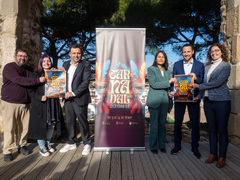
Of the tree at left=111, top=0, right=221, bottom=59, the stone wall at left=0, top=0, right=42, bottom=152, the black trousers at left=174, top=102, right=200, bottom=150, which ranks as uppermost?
the tree at left=111, top=0, right=221, bottom=59

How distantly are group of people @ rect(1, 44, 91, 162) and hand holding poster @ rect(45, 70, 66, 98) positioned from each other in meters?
0.08

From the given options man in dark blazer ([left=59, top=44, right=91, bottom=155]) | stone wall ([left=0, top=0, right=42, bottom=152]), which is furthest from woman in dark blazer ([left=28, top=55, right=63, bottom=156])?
stone wall ([left=0, top=0, right=42, bottom=152])

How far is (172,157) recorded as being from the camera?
2.70 m

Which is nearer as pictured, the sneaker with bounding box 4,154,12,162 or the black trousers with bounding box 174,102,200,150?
the sneaker with bounding box 4,154,12,162

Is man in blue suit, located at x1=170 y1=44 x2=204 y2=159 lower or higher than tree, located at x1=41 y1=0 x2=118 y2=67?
lower

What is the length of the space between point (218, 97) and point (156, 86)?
849 millimetres

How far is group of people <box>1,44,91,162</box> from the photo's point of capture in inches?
101

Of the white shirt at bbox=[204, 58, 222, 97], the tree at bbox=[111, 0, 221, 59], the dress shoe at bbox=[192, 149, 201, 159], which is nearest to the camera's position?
the white shirt at bbox=[204, 58, 222, 97]

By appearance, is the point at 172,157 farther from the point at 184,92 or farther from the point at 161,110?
the point at 184,92

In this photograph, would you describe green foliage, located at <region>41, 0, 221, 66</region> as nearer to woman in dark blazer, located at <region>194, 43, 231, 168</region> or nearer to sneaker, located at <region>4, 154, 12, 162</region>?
woman in dark blazer, located at <region>194, 43, 231, 168</region>

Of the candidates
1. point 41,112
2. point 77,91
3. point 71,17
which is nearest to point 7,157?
point 41,112

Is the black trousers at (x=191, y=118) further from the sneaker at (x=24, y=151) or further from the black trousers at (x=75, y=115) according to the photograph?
the sneaker at (x=24, y=151)

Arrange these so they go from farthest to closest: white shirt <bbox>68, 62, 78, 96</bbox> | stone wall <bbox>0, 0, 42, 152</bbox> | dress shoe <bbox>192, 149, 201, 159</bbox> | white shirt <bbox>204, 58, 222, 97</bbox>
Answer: stone wall <bbox>0, 0, 42, 152</bbox> → white shirt <bbox>68, 62, 78, 96</bbox> → dress shoe <bbox>192, 149, 201, 159</bbox> → white shirt <bbox>204, 58, 222, 97</bbox>

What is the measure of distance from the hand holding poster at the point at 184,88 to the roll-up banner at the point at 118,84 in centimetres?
53
